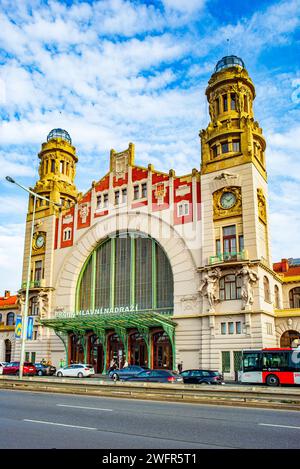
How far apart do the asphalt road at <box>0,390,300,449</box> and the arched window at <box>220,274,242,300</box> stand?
26036 millimetres

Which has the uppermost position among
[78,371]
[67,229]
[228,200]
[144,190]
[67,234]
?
[144,190]

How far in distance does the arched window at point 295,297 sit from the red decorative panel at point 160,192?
58.7ft

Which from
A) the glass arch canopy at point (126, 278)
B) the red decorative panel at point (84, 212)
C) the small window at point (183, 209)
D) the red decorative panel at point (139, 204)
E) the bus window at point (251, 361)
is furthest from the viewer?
the red decorative panel at point (84, 212)

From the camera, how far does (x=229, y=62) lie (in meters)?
55.2

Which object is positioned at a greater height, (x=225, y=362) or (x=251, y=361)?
(x=251, y=361)

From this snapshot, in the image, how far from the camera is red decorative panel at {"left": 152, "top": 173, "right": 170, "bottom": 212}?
5066 cm

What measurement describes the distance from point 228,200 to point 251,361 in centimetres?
1744

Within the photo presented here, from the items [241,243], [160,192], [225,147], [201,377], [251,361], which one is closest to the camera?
[201,377]

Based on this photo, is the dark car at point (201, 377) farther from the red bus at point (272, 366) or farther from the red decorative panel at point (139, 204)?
the red decorative panel at point (139, 204)

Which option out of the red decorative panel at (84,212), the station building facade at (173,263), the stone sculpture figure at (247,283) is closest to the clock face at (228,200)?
the station building facade at (173,263)

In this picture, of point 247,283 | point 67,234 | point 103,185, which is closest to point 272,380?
point 247,283

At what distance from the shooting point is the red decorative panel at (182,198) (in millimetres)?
48281

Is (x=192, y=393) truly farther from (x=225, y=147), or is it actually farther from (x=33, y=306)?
(x=33, y=306)

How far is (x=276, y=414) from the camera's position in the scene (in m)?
15.8
